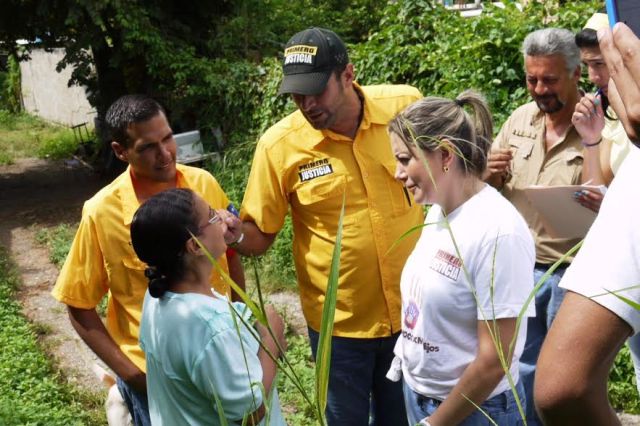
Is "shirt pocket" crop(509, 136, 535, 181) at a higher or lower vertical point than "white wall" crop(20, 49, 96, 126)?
higher

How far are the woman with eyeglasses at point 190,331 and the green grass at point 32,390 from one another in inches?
105

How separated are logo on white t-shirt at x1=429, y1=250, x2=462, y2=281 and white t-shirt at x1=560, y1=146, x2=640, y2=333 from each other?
98cm

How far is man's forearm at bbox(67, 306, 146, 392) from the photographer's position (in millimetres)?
2902

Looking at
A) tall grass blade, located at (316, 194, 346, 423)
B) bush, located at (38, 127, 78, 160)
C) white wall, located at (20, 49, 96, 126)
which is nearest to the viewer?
tall grass blade, located at (316, 194, 346, 423)

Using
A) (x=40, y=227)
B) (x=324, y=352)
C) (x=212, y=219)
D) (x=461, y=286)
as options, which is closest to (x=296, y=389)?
(x=212, y=219)

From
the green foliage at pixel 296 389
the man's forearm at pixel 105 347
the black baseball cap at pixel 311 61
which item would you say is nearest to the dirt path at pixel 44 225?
the green foliage at pixel 296 389

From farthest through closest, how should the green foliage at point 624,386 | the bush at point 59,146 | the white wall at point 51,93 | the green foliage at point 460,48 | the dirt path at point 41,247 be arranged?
the white wall at point 51,93 < the bush at point 59,146 < the dirt path at point 41,247 < the green foliage at point 460,48 < the green foliage at point 624,386

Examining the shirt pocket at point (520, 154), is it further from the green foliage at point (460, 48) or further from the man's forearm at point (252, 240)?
the green foliage at point (460, 48)

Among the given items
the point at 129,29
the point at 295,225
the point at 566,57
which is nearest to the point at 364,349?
the point at 295,225

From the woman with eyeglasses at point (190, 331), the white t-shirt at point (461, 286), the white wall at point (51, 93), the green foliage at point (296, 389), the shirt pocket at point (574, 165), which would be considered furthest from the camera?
the white wall at point (51, 93)

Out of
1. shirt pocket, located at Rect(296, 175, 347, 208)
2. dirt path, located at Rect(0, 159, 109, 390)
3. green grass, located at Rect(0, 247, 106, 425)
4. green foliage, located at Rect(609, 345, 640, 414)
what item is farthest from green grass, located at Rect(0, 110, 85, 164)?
shirt pocket, located at Rect(296, 175, 347, 208)

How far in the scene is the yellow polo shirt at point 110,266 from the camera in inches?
116

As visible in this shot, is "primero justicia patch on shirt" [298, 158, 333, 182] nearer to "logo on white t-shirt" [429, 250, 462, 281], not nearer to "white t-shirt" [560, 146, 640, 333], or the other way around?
"logo on white t-shirt" [429, 250, 462, 281]

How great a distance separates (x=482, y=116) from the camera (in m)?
2.74
